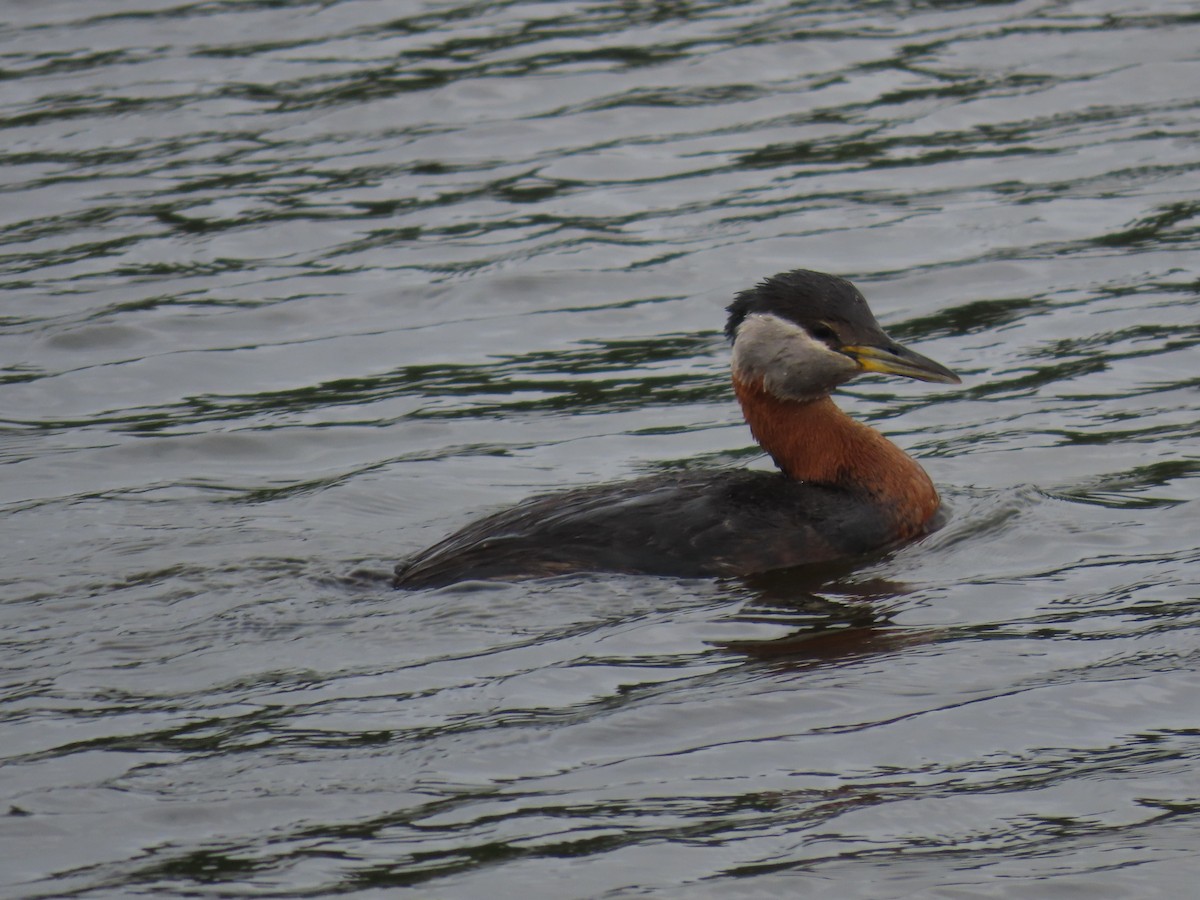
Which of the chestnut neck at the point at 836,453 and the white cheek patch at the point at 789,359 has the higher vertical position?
the white cheek patch at the point at 789,359

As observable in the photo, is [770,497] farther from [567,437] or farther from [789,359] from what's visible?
[567,437]

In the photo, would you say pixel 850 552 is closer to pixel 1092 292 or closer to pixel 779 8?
pixel 1092 292

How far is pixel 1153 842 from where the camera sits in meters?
5.76

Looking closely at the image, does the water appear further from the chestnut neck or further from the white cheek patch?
the white cheek patch

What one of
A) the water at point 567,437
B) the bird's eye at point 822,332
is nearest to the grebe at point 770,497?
the bird's eye at point 822,332

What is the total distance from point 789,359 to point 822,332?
0.64 ft

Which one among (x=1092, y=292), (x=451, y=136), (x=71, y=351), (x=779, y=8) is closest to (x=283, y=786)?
(x=71, y=351)

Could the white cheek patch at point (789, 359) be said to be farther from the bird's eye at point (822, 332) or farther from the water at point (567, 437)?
the water at point (567, 437)

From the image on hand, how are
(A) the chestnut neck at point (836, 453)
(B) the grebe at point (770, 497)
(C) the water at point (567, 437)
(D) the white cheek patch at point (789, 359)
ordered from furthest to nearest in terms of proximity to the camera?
(D) the white cheek patch at point (789, 359) < (A) the chestnut neck at point (836, 453) < (B) the grebe at point (770, 497) < (C) the water at point (567, 437)

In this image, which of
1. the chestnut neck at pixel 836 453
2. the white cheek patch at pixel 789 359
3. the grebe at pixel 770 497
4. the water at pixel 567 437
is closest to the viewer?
the water at pixel 567 437

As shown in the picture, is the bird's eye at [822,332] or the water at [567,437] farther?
the bird's eye at [822,332]

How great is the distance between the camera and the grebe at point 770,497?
8375 mm

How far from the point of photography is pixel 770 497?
8.73 meters

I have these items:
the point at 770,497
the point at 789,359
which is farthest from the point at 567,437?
the point at 770,497
